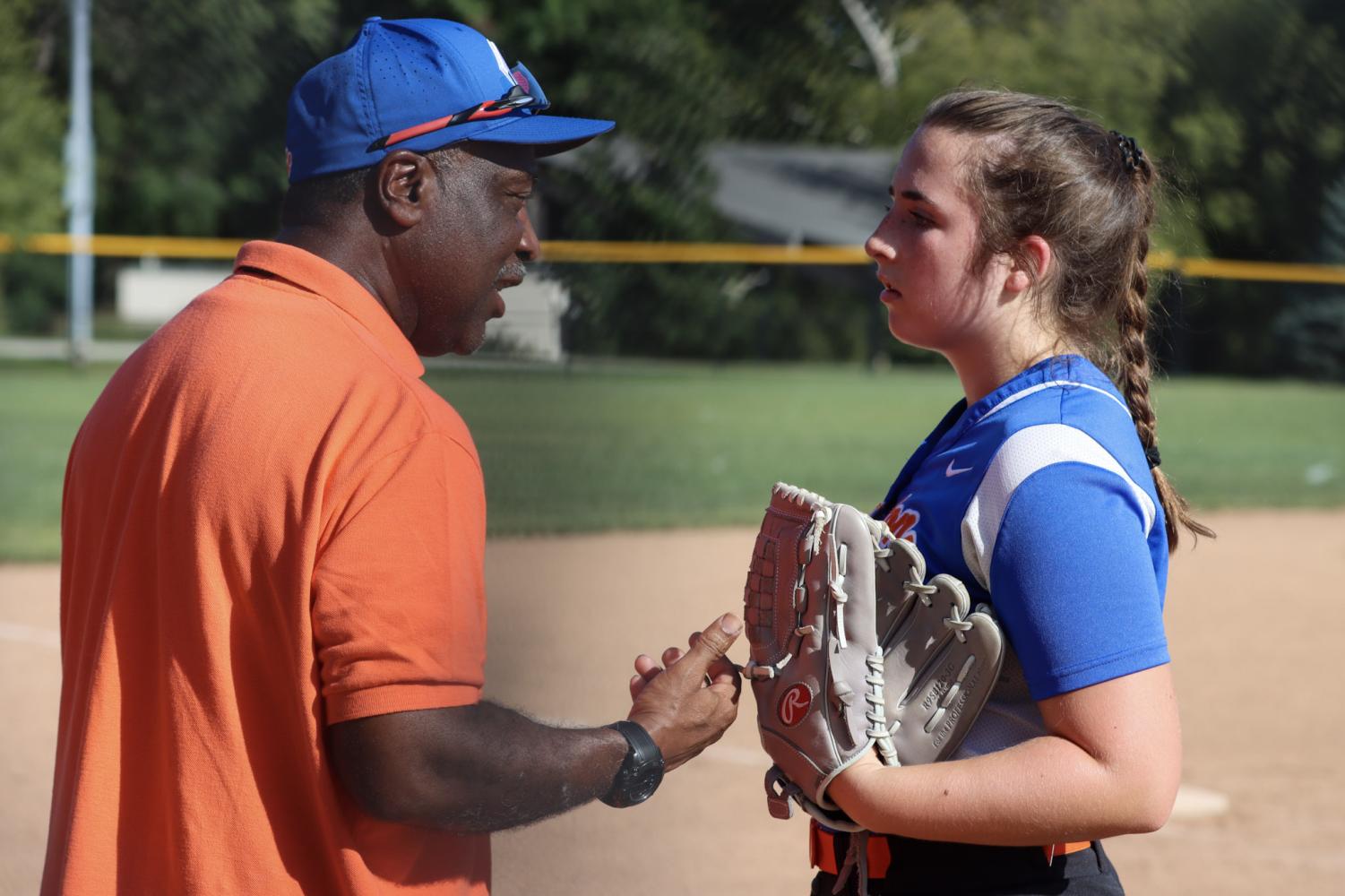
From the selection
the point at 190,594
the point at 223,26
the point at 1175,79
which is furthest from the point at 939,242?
the point at 223,26

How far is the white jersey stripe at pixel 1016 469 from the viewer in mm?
1213

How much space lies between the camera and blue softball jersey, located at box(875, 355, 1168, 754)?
46.6 inches

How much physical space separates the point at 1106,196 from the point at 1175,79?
10.5 feet

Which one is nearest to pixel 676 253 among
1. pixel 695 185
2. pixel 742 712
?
pixel 695 185

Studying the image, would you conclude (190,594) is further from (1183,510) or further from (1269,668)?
(1269,668)

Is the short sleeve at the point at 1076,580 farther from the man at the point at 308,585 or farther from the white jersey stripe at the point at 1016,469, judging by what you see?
the man at the point at 308,585

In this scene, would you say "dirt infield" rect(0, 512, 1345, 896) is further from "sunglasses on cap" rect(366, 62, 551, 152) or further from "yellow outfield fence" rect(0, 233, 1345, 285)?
"sunglasses on cap" rect(366, 62, 551, 152)

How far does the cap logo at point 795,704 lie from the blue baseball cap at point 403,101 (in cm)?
59

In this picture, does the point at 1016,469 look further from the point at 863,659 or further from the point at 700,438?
the point at 700,438

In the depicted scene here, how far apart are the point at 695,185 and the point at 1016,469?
139 inches

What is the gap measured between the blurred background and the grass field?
0.06 metres

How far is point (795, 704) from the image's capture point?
1371mm

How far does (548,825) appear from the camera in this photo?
130 inches

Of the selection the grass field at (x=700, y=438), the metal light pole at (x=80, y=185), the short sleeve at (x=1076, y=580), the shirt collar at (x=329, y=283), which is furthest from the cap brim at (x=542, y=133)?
the metal light pole at (x=80, y=185)
